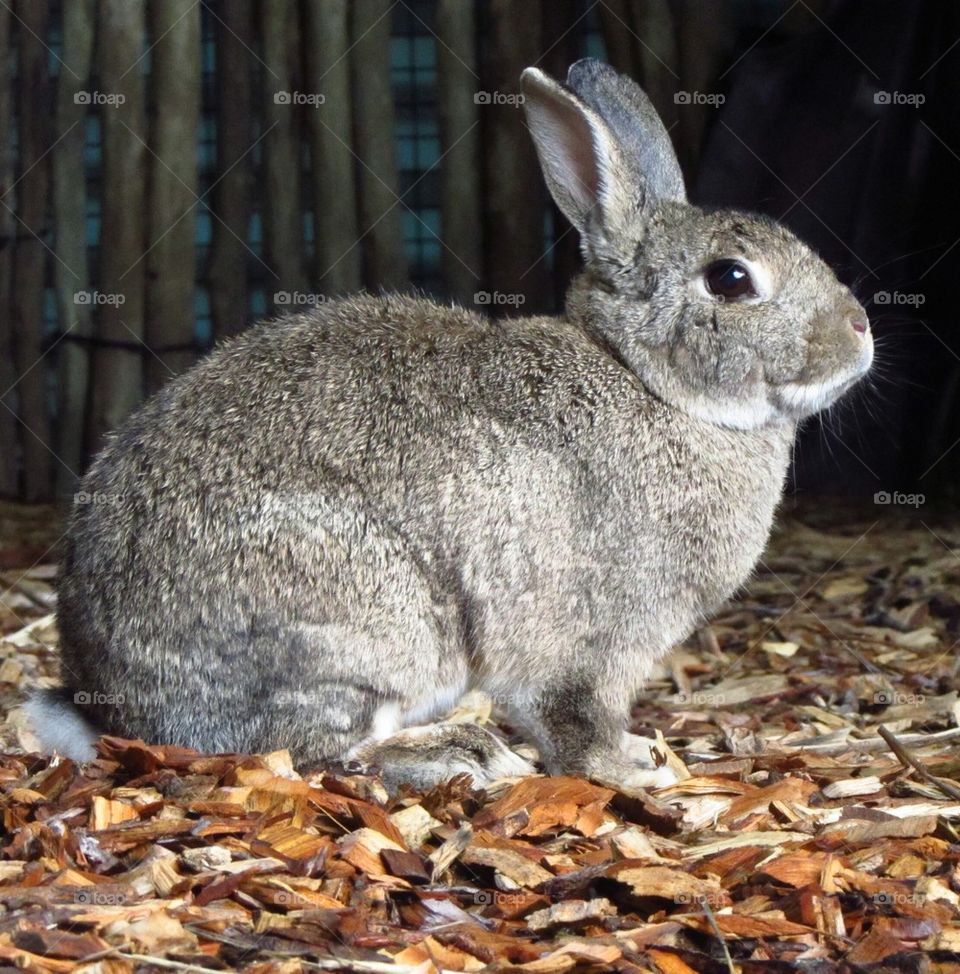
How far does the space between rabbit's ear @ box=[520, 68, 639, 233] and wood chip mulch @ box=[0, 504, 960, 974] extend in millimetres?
1663

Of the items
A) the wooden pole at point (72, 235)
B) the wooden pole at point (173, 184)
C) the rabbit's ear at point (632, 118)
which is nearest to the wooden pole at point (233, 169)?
the wooden pole at point (173, 184)

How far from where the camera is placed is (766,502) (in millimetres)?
4504

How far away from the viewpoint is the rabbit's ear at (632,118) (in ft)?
15.0

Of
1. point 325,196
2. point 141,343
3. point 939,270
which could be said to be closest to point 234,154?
point 325,196

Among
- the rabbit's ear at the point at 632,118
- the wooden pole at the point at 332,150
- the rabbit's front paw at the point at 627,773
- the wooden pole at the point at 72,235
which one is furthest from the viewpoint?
the wooden pole at the point at 72,235

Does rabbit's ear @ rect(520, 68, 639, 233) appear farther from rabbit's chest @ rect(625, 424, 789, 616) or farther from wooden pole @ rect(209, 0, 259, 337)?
wooden pole @ rect(209, 0, 259, 337)

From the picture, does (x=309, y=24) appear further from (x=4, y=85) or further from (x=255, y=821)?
(x=255, y=821)

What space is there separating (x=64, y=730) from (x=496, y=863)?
1.52 meters

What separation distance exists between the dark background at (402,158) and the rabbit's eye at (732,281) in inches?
132

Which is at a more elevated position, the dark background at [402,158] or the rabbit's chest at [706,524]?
the dark background at [402,158]

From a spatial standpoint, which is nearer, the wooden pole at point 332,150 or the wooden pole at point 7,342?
the wooden pole at point 332,150

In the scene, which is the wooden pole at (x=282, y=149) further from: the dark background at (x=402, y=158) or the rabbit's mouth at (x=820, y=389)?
the rabbit's mouth at (x=820, y=389)

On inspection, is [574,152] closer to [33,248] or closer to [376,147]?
[376,147]

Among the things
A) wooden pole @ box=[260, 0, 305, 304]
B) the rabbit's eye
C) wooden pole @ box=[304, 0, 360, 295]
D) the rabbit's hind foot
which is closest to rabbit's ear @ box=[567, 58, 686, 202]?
the rabbit's eye
